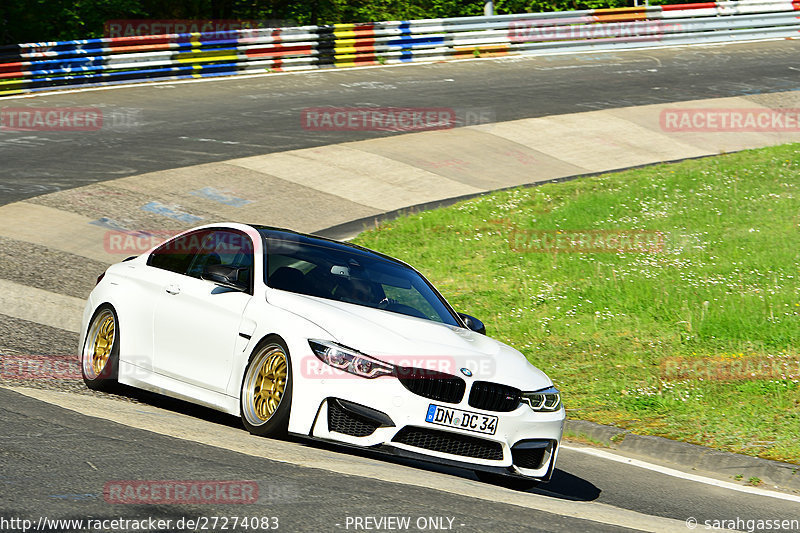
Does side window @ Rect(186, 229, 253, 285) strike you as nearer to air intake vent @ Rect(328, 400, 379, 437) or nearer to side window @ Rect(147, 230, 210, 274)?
side window @ Rect(147, 230, 210, 274)

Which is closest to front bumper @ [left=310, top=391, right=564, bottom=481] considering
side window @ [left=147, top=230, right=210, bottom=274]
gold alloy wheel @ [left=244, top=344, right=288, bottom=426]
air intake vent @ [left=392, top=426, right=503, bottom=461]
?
air intake vent @ [left=392, top=426, right=503, bottom=461]

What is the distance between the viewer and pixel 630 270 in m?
13.8

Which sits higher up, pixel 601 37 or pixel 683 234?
pixel 601 37

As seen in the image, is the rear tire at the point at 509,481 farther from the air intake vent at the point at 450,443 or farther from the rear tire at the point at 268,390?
the rear tire at the point at 268,390

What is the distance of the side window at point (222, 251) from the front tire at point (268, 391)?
1.05 metres

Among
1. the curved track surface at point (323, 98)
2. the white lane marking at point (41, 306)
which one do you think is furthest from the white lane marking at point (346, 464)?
the curved track surface at point (323, 98)

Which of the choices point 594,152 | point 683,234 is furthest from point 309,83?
point 683,234

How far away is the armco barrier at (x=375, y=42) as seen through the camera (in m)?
25.1

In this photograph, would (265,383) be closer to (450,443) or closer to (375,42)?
(450,443)

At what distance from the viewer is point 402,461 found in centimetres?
739

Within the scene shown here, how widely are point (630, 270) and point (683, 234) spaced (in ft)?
5.96

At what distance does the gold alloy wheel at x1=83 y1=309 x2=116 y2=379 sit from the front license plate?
3.22m

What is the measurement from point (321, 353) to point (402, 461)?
3.86ft

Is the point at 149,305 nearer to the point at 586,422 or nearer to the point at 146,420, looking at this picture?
the point at 146,420
